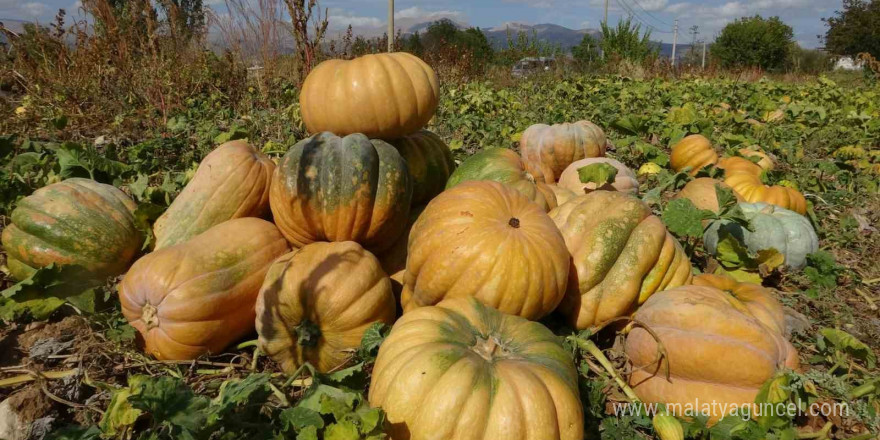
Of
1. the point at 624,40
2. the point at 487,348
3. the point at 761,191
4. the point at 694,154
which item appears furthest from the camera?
the point at 624,40

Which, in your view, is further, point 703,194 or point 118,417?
point 703,194

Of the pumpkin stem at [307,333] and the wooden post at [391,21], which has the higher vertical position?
the wooden post at [391,21]

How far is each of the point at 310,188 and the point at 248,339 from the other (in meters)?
0.91

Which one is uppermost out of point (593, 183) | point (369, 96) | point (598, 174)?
point (369, 96)

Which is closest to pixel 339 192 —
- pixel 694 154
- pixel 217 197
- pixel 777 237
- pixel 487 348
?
pixel 217 197

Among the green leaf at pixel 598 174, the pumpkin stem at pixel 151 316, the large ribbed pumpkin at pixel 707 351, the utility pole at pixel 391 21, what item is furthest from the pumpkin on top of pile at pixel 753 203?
the utility pole at pixel 391 21

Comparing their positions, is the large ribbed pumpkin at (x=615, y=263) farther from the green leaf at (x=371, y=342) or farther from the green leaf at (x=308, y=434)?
the green leaf at (x=308, y=434)

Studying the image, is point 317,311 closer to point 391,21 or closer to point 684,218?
point 684,218

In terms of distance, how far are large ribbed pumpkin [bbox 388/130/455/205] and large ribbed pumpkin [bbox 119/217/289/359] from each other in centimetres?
129

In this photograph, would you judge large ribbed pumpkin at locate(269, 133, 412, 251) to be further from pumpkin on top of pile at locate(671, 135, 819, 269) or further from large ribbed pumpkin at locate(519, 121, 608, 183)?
pumpkin on top of pile at locate(671, 135, 819, 269)

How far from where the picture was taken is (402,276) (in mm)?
3004

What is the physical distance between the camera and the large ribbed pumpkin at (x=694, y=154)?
16.9ft

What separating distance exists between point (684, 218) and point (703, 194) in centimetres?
115

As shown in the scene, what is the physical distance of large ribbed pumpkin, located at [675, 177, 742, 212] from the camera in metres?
3.97
